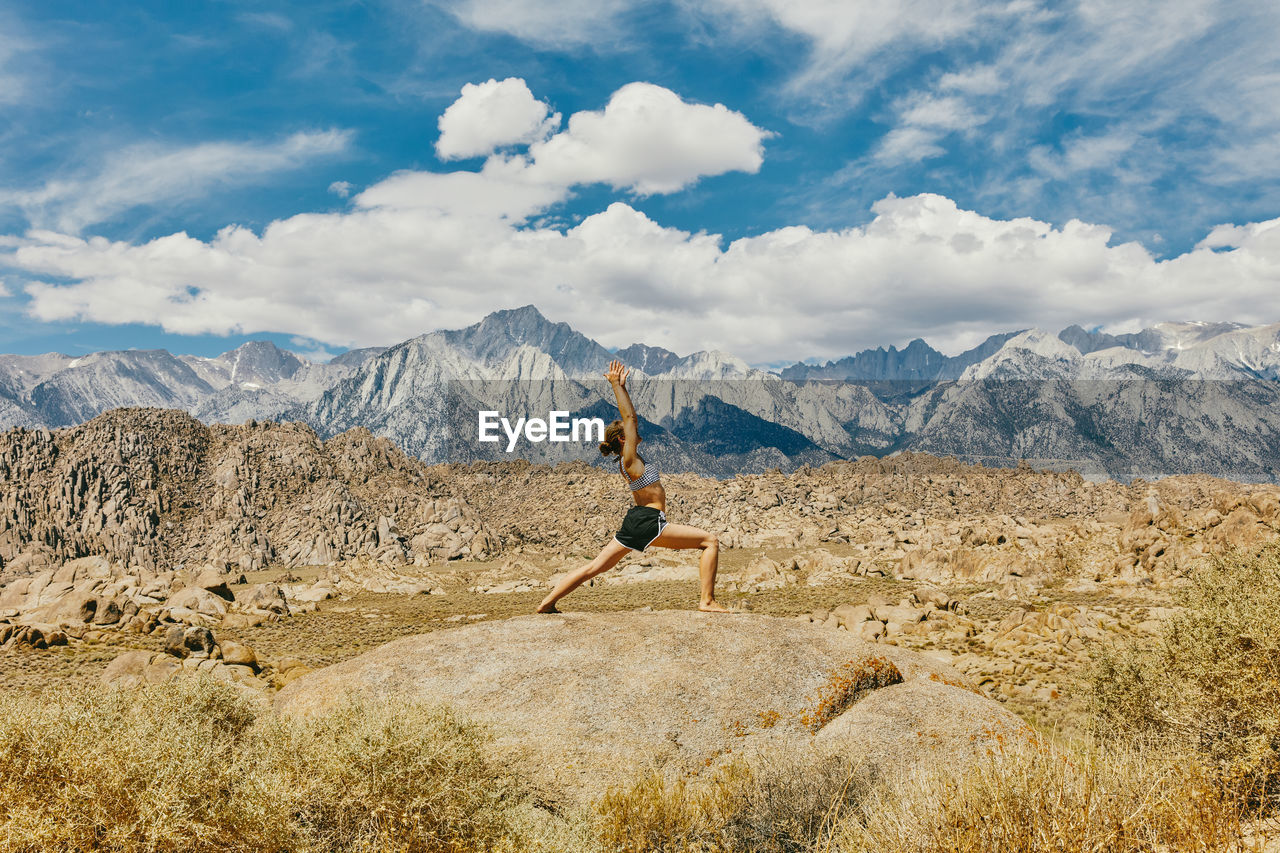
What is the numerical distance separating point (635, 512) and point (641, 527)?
26 cm

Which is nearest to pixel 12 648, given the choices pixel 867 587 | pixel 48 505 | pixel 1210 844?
pixel 1210 844

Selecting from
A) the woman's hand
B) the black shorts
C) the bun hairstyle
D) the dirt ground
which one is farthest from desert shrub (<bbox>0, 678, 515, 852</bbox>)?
the dirt ground

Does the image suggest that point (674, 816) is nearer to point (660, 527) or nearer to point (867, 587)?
point (660, 527)

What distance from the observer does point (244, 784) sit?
5.26 metres

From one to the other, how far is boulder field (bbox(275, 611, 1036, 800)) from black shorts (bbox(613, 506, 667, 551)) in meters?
1.33

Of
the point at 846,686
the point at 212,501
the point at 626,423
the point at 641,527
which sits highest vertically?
the point at 626,423

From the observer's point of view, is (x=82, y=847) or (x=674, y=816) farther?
(x=674, y=816)

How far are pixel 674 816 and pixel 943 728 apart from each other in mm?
3660

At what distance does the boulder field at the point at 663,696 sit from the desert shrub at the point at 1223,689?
340 centimetres

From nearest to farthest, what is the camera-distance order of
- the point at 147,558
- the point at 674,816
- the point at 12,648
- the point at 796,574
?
the point at 674,816 < the point at 12,648 < the point at 796,574 < the point at 147,558

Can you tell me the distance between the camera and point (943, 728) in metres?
7.81

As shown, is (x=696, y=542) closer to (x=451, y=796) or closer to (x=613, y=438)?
(x=613, y=438)

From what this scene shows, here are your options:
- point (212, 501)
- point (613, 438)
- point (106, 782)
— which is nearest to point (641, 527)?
point (613, 438)

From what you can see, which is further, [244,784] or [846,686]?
[846,686]
